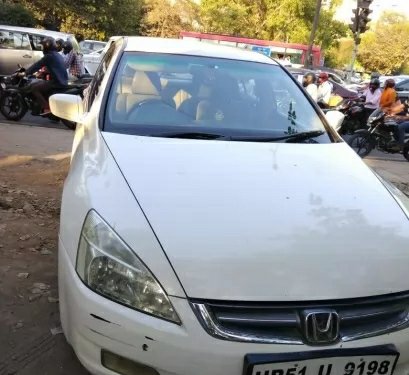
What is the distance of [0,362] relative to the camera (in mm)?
2605

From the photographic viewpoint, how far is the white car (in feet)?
6.40

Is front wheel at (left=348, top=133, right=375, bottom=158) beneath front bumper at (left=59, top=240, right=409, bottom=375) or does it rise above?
beneath

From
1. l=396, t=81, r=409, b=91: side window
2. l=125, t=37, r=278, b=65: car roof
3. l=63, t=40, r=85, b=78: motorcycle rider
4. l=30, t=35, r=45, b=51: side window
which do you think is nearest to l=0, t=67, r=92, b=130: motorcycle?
l=63, t=40, r=85, b=78: motorcycle rider

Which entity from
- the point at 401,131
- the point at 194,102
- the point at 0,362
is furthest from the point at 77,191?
the point at 401,131

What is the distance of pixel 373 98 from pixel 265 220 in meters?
9.84

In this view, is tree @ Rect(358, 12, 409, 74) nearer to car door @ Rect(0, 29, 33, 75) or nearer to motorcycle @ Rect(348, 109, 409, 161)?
car door @ Rect(0, 29, 33, 75)

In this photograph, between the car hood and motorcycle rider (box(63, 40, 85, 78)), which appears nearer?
the car hood

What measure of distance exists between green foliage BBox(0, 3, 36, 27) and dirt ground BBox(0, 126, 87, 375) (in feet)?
77.4

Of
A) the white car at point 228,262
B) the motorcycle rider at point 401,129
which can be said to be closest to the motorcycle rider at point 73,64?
the motorcycle rider at point 401,129

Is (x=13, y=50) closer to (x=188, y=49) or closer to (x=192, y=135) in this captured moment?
(x=188, y=49)

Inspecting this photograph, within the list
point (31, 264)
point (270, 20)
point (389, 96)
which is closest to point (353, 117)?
point (389, 96)

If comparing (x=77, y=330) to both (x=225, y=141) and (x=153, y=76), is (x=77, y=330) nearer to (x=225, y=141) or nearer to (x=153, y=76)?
(x=225, y=141)

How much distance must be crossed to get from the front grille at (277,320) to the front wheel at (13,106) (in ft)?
29.5

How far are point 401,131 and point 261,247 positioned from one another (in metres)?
7.92
